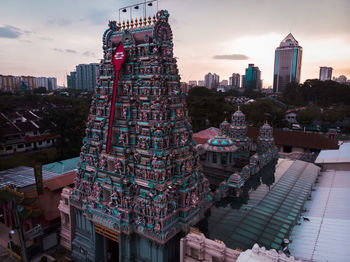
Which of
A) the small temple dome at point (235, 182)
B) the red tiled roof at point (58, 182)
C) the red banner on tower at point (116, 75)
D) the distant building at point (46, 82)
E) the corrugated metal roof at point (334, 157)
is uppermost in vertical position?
the distant building at point (46, 82)

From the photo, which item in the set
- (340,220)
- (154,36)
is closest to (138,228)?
(154,36)

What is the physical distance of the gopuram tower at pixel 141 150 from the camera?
13859mm

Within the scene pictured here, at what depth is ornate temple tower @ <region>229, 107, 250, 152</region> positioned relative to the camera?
32.4 meters

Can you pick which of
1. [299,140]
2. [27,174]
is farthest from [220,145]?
[299,140]

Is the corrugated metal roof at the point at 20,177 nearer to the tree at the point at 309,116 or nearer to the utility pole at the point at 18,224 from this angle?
the utility pole at the point at 18,224

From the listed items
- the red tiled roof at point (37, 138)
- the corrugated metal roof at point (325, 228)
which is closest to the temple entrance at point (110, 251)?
the corrugated metal roof at point (325, 228)

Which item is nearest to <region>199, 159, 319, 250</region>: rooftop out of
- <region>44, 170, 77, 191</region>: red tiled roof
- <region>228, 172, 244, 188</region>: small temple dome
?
<region>228, 172, 244, 188</region>: small temple dome

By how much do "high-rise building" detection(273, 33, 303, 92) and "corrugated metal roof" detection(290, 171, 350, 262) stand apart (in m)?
128

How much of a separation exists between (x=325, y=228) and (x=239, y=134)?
18.0 meters

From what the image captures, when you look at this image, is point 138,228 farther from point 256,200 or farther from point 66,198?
point 256,200

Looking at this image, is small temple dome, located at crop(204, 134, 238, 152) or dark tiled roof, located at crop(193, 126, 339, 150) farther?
dark tiled roof, located at crop(193, 126, 339, 150)

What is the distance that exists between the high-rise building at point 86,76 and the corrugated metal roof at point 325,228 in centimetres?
13589

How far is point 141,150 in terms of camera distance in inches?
562

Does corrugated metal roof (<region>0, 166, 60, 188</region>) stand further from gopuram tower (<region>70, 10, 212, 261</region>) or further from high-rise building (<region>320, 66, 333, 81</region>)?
high-rise building (<region>320, 66, 333, 81</region>)
